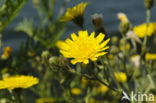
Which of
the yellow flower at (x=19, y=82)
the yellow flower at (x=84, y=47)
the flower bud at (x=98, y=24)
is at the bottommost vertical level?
the yellow flower at (x=19, y=82)

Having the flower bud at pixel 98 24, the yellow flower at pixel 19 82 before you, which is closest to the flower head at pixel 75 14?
the flower bud at pixel 98 24

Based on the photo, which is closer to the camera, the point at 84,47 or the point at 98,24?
the point at 84,47

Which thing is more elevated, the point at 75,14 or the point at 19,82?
the point at 75,14

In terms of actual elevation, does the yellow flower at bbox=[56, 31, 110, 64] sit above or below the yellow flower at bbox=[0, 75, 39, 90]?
above

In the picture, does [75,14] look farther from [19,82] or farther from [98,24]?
[19,82]

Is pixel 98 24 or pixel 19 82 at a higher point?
pixel 98 24

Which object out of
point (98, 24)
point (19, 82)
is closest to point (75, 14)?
point (98, 24)

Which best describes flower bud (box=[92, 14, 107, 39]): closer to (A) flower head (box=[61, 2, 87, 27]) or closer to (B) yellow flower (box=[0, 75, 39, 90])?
(A) flower head (box=[61, 2, 87, 27])

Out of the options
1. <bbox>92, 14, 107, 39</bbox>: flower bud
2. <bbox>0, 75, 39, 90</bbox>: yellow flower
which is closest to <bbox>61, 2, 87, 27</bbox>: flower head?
<bbox>92, 14, 107, 39</bbox>: flower bud

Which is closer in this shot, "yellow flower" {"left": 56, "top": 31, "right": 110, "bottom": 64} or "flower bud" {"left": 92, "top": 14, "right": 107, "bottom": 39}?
"yellow flower" {"left": 56, "top": 31, "right": 110, "bottom": 64}

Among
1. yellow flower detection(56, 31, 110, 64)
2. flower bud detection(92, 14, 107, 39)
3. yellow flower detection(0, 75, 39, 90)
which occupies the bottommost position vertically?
yellow flower detection(0, 75, 39, 90)

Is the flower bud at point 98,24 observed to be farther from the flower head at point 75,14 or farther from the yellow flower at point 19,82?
the yellow flower at point 19,82

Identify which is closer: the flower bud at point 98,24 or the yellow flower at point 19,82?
the yellow flower at point 19,82

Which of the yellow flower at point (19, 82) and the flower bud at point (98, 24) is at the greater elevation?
the flower bud at point (98, 24)
